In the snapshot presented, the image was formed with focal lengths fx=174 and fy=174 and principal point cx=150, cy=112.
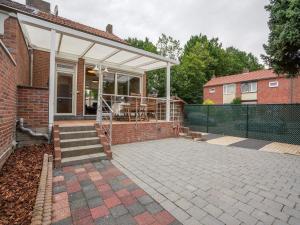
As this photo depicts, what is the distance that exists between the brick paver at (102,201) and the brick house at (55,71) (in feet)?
5.17

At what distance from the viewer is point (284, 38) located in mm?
6082

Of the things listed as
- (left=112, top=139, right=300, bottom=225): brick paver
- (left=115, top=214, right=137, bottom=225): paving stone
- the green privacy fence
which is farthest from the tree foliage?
(left=115, top=214, right=137, bottom=225): paving stone

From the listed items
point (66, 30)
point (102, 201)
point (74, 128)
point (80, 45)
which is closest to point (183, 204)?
point (102, 201)

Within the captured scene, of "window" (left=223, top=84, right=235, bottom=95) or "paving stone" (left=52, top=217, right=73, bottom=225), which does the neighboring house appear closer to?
"window" (left=223, top=84, right=235, bottom=95)

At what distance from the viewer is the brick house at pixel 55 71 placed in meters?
4.36

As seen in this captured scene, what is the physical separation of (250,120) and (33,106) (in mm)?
9584

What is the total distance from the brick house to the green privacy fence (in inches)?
150

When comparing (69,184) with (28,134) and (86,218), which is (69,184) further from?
(28,134)

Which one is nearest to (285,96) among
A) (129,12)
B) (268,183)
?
(129,12)

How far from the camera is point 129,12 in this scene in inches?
603

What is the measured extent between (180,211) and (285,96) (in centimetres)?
2088

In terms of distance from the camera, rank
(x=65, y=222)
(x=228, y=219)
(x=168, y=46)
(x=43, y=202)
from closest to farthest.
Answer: (x=65, y=222) < (x=228, y=219) < (x=43, y=202) < (x=168, y=46)

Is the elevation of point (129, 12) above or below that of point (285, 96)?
above

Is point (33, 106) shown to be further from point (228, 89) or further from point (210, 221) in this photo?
point (228, 89)
